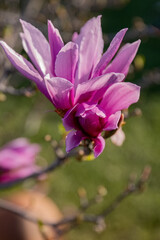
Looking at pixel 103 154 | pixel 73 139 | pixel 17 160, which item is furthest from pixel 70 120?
pixel 103 154

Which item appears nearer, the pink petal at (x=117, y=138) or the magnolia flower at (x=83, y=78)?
the magnolia flower at (x=83, y=78)

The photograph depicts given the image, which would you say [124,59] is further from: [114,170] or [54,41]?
[114,170]

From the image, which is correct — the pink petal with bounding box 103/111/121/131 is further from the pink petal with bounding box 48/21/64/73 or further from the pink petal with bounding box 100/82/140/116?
the pink petal with bounding box 48/21/64/73

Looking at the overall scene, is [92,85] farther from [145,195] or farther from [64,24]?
[145,195]

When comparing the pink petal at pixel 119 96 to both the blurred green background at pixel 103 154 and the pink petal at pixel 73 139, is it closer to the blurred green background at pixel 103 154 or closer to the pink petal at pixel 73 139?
the pink petal at pixel 73 139

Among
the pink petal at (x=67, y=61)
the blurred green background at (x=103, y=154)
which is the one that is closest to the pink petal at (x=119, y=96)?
the pink petal at (x=67, y=61)

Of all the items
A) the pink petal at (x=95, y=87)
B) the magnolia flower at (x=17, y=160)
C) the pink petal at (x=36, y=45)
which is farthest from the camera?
the magnolia flower at (x=17, y=160)
